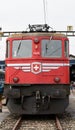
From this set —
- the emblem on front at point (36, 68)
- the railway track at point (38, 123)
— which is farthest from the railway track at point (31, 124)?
the emblem on front at point (36, 68)

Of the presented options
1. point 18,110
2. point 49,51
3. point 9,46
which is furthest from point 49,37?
point 18,110

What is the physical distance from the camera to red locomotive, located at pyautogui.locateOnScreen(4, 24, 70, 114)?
15.8 meters

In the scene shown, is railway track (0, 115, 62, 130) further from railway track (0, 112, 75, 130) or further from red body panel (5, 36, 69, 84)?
red body panel (5, 36, 69, 84)

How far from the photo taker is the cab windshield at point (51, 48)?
53.4 ft

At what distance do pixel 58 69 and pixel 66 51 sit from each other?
836mm

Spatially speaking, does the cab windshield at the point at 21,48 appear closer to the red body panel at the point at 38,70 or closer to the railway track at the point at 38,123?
the red body panel at the point at 38,70

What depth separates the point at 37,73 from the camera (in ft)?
52.5

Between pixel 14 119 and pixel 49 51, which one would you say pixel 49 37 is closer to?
pixel 49 51

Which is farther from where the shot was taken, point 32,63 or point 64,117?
point 64,117

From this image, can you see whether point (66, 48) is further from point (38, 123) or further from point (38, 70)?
point (38, 123)

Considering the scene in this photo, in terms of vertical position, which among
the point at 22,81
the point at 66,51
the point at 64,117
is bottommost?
the point at 64,117

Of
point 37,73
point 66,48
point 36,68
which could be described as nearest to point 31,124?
point 37,73

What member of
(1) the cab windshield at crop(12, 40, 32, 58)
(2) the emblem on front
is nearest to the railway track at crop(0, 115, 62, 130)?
(2) the emblem on front

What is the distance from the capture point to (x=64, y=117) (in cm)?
1725
